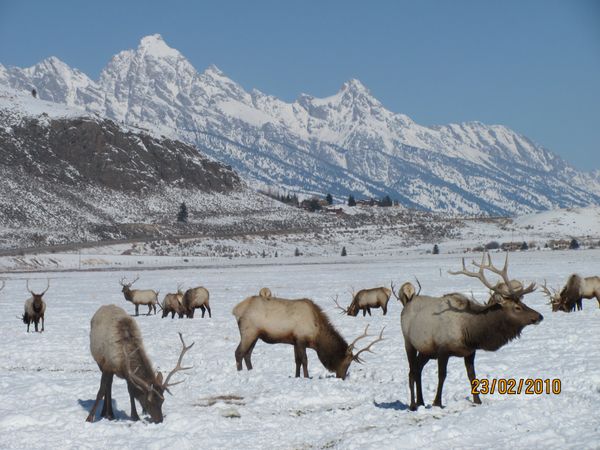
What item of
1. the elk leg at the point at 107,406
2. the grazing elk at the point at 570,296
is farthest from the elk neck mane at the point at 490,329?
the grazing elk at the point at 570,296

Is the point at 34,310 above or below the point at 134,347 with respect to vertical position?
below

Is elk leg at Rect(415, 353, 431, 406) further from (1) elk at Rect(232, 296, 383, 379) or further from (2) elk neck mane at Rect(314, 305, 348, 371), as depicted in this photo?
(2) elk neck mane at Rect(314, 305, 348, 371)

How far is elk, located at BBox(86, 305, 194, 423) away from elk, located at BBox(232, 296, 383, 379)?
355 centimetres

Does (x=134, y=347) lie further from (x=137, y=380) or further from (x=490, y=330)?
(x=490, y=330)

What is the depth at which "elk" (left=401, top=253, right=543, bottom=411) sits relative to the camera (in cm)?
1256

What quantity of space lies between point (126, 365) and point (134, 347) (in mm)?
479

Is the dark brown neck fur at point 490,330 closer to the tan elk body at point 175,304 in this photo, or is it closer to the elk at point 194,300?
the elk at point 194,300

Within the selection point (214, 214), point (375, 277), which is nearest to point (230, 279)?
point (375, 277)

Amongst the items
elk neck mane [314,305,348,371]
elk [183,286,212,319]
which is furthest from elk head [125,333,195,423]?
elk [183,286,212,319]

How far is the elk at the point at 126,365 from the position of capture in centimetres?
1266

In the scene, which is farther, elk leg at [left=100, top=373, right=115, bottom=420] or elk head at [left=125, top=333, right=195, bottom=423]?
elk leg at [left=100, top=373, right=115, bottom=420]
